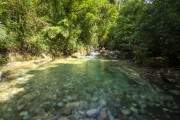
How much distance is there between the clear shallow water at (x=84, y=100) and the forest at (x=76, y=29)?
2.73 m

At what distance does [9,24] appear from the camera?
38.2ft

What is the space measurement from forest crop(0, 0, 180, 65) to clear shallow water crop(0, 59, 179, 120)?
273cm

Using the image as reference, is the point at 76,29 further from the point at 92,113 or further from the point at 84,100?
the point at 92,113

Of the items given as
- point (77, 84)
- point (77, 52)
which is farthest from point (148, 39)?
point (77, 52)

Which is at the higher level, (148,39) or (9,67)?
(148,39)

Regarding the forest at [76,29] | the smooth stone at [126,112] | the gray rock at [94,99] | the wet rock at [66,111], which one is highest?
the forest at [76,29]

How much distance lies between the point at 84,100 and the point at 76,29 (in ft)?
45.8

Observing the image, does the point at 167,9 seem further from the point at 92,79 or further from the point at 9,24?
the point at 9,24

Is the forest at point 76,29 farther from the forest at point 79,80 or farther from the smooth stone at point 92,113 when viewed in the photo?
the smooth stone at point 92,113

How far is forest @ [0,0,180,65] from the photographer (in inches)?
283

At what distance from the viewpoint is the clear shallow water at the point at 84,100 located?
3986mm

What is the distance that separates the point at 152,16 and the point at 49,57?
8659 millimetres

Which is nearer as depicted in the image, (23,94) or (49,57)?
(23,94)

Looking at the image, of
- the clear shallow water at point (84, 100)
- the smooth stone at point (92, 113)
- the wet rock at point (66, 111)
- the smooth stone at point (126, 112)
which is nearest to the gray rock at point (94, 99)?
the clear shallow water at point (84, 100)
